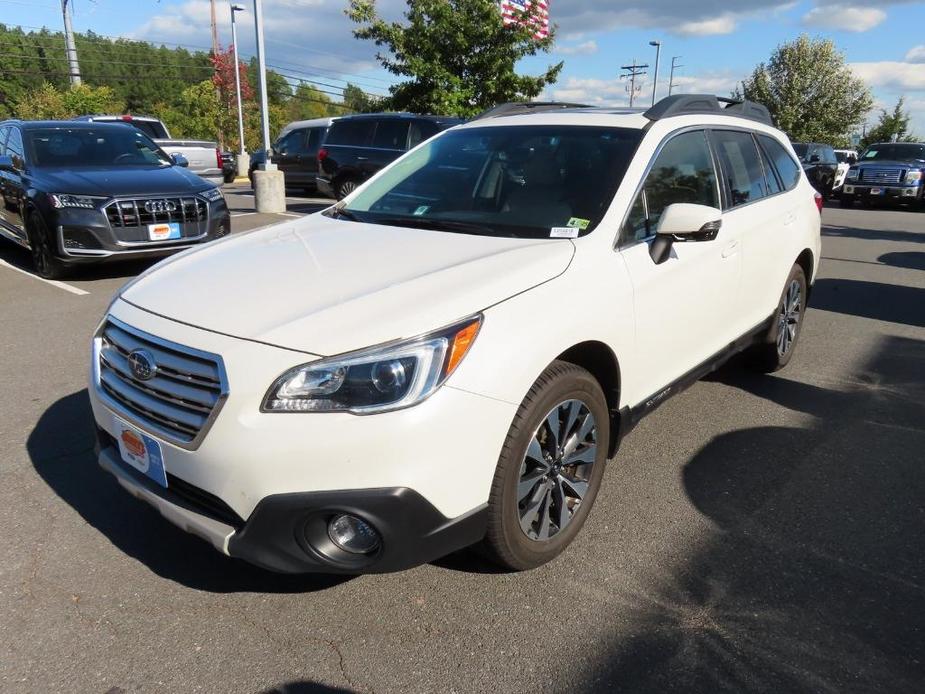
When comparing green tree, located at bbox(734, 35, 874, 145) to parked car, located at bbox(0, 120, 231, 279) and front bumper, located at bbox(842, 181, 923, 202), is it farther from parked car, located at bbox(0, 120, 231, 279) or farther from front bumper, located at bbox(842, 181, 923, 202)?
parked car, located at bbox(0, 120, 231, 279)

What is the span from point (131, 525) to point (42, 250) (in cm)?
577

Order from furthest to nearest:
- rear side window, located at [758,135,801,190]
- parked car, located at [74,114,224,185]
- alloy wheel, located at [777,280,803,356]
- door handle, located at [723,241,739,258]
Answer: parked car, located at [74,114,224,185] → alloy wheel, located at [777,280,803,356] → rear side window, located at [758,135,801,190] → door handle, located at [723,241,739,258]

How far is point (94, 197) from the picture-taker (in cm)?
720

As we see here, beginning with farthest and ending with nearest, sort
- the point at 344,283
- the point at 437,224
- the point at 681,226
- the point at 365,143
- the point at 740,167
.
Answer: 1. the point at 365,143
2. the point at 740,167
3. the point at 437,224
4. the point at 681,226
5. the point at 344,283

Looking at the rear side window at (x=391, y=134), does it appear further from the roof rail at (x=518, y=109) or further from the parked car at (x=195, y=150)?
the roof rail at (x=518, y=109)

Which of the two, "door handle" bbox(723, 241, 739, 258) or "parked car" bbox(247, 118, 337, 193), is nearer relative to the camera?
"door handle" bbox(723, 241, 739, 258)

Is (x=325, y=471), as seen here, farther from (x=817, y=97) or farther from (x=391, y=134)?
(x=817, y=97)

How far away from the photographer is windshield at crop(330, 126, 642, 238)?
3.20 m

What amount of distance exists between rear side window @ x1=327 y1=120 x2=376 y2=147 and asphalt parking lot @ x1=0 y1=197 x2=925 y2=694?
10.6 metres

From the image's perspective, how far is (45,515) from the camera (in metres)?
3.16

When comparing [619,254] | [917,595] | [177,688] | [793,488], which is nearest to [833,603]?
[917,595]

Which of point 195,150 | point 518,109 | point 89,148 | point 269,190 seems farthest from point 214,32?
point 518,109

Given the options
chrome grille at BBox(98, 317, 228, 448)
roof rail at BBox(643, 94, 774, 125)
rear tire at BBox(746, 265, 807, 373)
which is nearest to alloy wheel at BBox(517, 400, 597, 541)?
chrome grille at BBox(98, 317, 228, 448)

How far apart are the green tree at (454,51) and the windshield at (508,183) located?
14.6 metres
